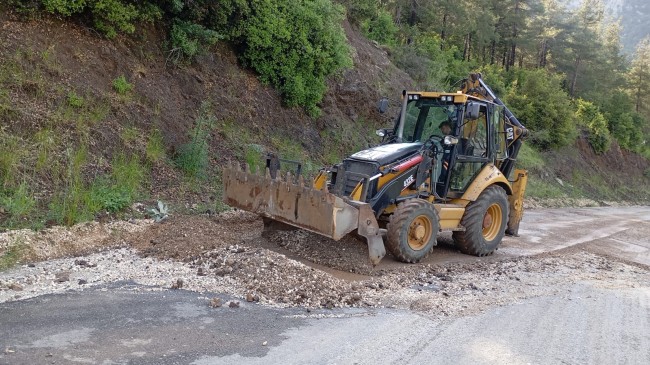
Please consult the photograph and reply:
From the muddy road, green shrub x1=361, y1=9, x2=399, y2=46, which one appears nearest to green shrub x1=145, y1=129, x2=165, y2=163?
the muddy road

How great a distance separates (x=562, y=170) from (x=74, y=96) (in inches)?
1060

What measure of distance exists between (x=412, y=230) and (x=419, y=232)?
0.38 feet

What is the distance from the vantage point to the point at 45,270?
22.1ft

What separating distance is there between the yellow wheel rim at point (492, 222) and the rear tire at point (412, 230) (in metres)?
1.76

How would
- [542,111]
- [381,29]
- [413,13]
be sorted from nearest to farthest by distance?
[381,29] → [542,111] → [413,13]

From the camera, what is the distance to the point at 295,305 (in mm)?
6215

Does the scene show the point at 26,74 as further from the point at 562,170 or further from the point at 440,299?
the point at 562,170

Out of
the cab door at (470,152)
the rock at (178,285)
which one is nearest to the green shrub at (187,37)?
the cab door at (470,152)

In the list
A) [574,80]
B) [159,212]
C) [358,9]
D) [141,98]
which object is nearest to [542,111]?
[358,9]

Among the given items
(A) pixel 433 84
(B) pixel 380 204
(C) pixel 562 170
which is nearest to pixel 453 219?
(B) pixel 380 204

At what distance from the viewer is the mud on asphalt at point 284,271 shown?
21.2ft

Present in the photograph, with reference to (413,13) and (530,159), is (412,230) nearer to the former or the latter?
(530,159)

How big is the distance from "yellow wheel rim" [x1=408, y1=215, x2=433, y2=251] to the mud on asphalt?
31cm

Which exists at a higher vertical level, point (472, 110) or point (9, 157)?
point (472, 110)
